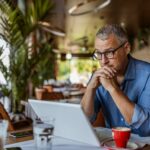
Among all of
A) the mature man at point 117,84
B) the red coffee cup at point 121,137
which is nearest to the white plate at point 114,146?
the red coffee cup at point 121,137

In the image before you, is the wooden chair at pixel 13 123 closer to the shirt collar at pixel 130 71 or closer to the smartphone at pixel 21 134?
the smartphone at pixel 21 134

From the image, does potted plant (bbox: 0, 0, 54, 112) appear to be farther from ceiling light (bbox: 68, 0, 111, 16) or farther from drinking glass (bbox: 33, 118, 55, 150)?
ceiling light (bbox: 68, 0, 111, 16)

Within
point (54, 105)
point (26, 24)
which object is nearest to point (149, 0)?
point (26, 24)

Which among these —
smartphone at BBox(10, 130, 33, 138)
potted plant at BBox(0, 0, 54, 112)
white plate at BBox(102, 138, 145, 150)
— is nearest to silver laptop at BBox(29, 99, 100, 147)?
white plate at BBox(102, 138, 145, 150)

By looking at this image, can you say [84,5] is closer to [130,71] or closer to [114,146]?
[130,71]

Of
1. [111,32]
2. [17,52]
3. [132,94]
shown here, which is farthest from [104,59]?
[17,52]

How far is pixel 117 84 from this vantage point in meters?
1.87

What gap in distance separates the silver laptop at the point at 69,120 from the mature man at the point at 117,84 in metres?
0.29

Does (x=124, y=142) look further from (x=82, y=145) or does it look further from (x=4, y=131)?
(x=4, y=131)

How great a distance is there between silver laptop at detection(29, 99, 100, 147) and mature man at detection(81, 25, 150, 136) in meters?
0.29

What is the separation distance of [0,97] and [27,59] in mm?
551

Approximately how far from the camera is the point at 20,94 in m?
2.62

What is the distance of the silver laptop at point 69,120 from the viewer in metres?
1.39

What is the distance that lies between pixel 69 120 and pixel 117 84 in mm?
515
